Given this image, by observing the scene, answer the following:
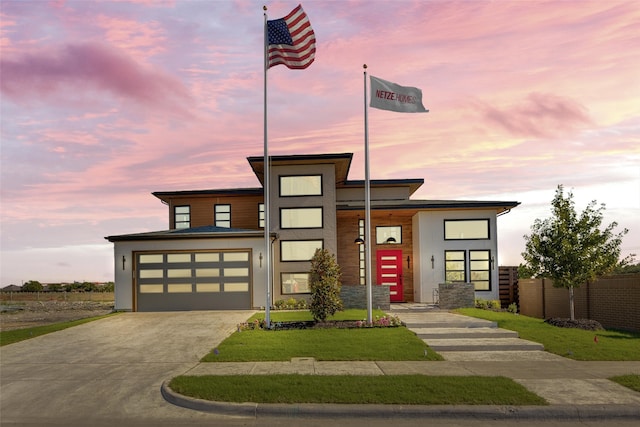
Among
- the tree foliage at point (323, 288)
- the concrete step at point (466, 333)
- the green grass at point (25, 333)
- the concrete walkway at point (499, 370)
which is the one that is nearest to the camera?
the concrete walkway at point (499, 370)

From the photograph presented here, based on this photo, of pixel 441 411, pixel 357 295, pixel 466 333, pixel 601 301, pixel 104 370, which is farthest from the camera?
pixel 357 295

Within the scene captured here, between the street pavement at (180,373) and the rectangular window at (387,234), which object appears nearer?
the street pavement at (180,373)

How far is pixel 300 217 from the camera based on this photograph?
28.7 metres

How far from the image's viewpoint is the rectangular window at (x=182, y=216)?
3388 cm

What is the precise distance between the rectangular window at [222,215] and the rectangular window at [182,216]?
1.83 meters

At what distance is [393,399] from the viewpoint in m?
9.15

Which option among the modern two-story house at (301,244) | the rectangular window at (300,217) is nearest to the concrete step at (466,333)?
the modern two-story house at (301,244)

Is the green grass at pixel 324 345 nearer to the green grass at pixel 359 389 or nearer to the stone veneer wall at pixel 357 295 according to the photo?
the green grass at pixel 359 389

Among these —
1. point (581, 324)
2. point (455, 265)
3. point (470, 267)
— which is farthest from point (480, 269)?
point (581, 324)

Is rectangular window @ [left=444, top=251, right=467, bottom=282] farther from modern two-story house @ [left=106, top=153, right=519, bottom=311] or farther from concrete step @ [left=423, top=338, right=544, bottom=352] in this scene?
concrete step @ [left=423, top=338, right=544, bottom=352]

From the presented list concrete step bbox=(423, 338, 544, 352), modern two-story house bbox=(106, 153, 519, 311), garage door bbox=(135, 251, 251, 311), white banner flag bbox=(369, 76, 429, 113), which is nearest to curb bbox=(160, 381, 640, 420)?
concrete step bbox=(423, 338, 544, 352)

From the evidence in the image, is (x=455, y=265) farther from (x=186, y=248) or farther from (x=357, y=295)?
(x=186, y=248)

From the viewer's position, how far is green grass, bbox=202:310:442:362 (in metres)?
13.5

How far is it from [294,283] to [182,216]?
10.2 metres
